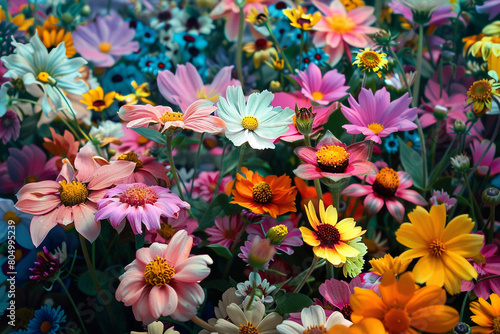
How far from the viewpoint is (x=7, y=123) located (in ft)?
1.75

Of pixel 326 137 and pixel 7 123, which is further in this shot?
pixel 7 123

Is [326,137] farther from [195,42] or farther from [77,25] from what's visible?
[77,25]

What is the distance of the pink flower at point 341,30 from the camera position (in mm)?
586

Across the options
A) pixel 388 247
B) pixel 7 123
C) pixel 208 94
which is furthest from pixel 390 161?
pixel 7 123

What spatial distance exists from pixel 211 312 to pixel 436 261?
0.21 m

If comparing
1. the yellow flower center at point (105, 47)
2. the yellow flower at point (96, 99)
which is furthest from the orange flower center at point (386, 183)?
the yellow flower center at point (105, 47)

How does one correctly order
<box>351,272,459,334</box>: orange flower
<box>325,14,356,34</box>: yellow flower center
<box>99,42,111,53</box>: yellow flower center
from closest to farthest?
<box>351,272,459,334</box>: orange flower < <box>325,14,356,34</box>: yellow flower center < <box>99,42,111,53</box>: yellow flower center

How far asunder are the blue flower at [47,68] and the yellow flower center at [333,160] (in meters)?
0.26

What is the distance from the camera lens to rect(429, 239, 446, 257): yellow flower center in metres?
0.33

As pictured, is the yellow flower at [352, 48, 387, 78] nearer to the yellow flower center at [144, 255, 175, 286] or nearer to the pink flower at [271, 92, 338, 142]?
the pink flower at [271, 92, 338, 142]

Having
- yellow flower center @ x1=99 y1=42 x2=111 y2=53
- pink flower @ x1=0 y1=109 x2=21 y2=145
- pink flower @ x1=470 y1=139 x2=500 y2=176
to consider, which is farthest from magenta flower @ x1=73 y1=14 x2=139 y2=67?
pink flower @ x1=470 y1=139 x2=500 y2=176

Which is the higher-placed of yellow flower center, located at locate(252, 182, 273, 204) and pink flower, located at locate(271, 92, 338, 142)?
pink flower, located at locate(271, 92, 338, 142)

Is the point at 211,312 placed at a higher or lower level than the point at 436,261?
lower

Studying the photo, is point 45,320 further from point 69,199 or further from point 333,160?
point 333,160
